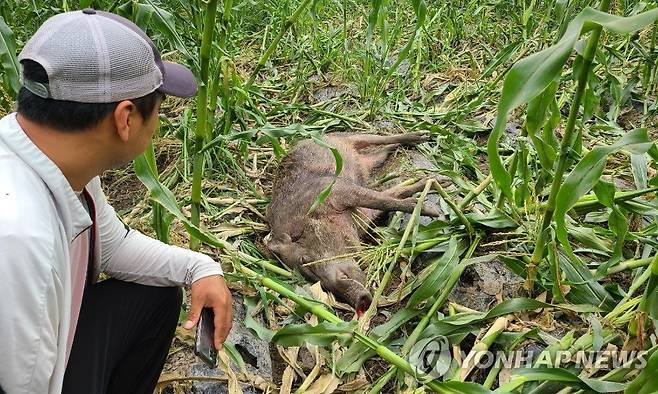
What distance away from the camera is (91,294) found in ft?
6.48

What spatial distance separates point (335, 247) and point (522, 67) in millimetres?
2204

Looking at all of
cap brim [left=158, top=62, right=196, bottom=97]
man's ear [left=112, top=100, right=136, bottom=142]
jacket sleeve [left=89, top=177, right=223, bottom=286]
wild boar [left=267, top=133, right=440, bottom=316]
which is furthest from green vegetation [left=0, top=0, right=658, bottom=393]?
man's ear [left=112, top=100, right=136, bottom=142]

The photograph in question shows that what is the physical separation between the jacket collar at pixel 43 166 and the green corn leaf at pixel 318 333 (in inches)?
39.2

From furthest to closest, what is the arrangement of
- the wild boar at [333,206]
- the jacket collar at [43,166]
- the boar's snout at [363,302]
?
the wild boar at [333,206]
the boar's snout at [363,302]
the jacket collar at [43,166]

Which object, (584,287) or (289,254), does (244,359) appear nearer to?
(289,254)

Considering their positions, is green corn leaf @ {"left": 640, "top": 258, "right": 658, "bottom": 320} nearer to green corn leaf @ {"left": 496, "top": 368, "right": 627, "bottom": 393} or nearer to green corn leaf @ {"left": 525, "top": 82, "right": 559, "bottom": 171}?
green corn leaf @ {"left": 496, "top": 368, "right": 627, "bottom": 393}

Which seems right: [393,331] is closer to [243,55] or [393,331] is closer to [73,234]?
[73,234]

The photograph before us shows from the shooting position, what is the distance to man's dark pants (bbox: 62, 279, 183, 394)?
1911 millimetres

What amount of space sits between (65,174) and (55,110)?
16cm

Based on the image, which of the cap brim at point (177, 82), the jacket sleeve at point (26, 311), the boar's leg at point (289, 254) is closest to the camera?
the jacket sleeve at point (26, 311)

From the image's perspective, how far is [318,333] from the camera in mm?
2312

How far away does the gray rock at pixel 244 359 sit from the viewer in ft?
7.50

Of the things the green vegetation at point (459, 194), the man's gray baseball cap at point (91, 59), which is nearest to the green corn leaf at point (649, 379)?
the green vegetation at point (459, 194)

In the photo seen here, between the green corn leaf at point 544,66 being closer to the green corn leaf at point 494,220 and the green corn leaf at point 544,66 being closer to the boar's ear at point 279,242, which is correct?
the green corn leaf at point 494,220
